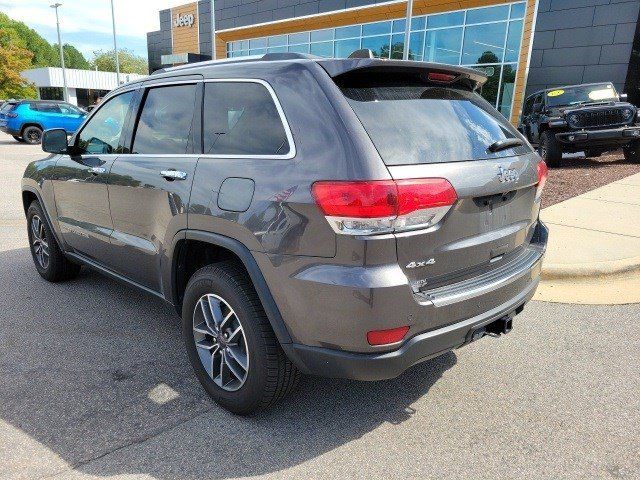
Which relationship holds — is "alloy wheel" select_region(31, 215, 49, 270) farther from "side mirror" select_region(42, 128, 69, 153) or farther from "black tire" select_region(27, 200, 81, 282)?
"side mirror" select_region(42, 128, 69, 153)

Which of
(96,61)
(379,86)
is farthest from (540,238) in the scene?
(96,61)

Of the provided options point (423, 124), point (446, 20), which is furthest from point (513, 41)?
point (423, 124)

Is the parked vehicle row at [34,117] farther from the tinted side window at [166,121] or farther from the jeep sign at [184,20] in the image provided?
the tinted side window at [166,121]

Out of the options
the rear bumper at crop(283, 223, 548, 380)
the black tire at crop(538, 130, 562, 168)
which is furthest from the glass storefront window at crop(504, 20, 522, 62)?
the rear bumper at crop(283, 223, 548, 380)

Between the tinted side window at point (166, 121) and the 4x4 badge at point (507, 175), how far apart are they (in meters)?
1.76

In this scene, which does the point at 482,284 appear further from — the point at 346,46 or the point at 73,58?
the point at 73,58

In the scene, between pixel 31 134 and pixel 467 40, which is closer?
pixel 467 40

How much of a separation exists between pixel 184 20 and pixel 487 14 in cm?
2263

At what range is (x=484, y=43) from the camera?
1962 centimetres

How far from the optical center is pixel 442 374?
3.15m

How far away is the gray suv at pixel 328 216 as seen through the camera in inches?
84.2

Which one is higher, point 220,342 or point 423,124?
point 423,124

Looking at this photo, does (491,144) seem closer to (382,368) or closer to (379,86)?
(379,86)

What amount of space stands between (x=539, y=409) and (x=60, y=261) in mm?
4169
